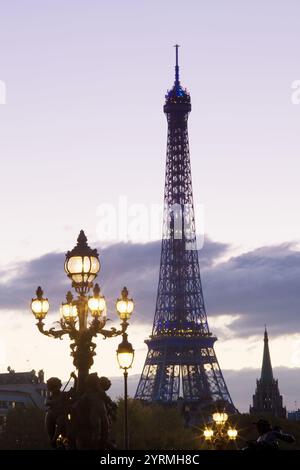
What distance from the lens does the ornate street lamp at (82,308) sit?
40.0 m

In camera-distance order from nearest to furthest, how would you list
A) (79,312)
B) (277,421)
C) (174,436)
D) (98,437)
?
(98,437)
(79,312)
(174,436)
(277,421)

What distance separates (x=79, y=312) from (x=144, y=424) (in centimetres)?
10957

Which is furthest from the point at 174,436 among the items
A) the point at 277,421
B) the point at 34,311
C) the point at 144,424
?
the point at 34,311

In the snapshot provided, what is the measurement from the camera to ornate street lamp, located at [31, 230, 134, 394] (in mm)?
40000

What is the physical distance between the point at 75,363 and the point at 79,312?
75.3 inches

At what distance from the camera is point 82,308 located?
41062 mm
